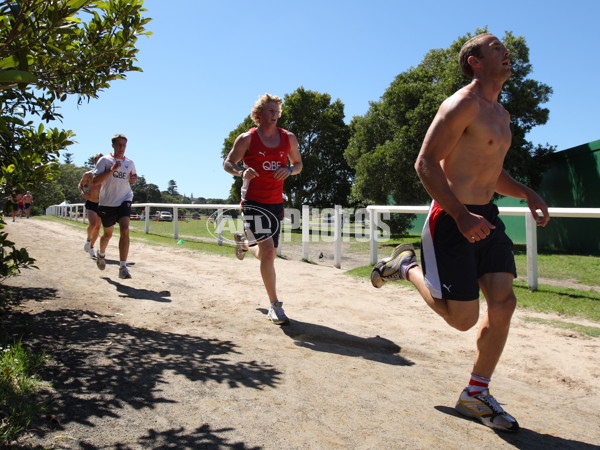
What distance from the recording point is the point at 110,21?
3979 mm

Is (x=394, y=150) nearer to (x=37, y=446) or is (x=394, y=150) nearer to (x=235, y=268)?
(x=235, y=268)

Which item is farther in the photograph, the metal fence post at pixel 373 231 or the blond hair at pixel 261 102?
the metal fence post at pixel 373 231

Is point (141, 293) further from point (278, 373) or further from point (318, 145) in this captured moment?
point (318, 145)

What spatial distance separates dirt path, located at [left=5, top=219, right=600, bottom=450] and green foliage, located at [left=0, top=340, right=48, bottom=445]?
0.08m

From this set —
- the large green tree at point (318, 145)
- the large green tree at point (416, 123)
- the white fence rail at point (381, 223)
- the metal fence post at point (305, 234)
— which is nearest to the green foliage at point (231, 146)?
the large green tree at point (318, 145)

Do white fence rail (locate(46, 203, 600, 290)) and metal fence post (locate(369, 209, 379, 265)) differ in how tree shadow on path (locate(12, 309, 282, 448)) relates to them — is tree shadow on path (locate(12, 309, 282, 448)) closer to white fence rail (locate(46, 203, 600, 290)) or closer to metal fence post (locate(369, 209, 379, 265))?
white fence rail (locate(46, 203, 600, 290))

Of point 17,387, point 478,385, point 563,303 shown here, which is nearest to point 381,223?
point 563,303

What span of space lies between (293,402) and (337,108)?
3195 centimetres

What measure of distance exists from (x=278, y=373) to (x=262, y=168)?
2247mm

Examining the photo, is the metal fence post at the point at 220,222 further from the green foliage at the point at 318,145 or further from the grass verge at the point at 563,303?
the green foliage at the point at 318,145

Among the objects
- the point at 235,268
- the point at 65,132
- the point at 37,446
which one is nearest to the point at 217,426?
the point at 37,446

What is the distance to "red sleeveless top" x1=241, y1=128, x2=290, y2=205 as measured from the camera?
4844 millimetres

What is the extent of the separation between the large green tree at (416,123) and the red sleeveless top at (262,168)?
41.6 ft

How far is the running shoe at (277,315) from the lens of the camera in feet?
15.4
